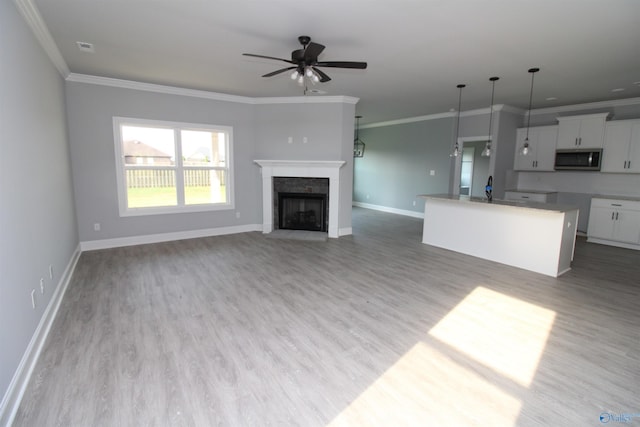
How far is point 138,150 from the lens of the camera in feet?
17.0

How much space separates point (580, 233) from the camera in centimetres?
645

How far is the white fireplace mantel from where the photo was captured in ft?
19.6

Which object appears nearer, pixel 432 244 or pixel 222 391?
pixel 222 391

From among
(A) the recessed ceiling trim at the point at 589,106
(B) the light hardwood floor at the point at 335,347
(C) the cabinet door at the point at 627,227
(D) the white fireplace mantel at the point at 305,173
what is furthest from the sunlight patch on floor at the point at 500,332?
(A) the recessed ceiling trim at the point at 589,106

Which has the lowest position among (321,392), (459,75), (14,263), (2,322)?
(321,392)

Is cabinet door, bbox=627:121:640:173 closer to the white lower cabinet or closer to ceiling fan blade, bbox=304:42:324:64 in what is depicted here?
the white lower cabinet

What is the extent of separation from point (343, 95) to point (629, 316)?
4.87 m

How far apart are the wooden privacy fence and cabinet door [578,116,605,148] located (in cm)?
703

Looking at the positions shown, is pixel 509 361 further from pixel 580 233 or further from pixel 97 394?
pixel 580 233

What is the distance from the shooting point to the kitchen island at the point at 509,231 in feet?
13.3

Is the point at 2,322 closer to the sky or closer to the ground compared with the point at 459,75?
closer to the ground

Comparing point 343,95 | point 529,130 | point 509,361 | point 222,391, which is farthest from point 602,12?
point 529,130

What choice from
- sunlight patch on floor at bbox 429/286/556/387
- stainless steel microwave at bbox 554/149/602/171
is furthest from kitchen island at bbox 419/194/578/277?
stainless steel microwave at bbox 554/149/602/171

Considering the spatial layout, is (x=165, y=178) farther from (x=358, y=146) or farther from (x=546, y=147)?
(x=546, y=147)
